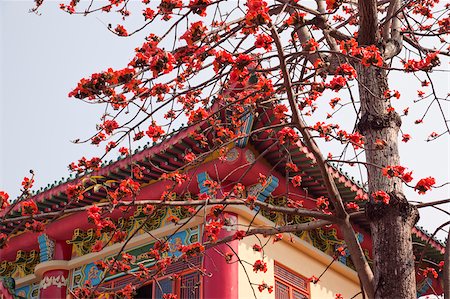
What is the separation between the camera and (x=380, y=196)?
4.72 m

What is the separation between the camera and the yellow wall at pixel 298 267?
832cm

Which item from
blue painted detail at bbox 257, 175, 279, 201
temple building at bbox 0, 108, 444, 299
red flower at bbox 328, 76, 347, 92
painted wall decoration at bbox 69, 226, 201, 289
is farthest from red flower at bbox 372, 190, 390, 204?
blue painted detail at bbox 257, 175, 279, 201

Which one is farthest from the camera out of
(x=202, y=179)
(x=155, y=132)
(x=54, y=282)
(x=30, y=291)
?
(x=30, y=291)

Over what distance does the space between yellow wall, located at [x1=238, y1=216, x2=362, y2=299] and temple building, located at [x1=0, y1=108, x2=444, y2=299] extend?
14 mm

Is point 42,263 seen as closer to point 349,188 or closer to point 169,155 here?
point 169,155

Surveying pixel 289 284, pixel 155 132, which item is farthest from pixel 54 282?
pixel 155 132

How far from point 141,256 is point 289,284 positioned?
1951 millimetres

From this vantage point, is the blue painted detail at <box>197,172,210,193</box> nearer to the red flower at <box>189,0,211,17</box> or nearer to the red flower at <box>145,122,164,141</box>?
the red flower at <box>145,122,164,141</box>

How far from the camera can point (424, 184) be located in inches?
173

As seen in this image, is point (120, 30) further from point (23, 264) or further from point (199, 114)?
point (23, 264)

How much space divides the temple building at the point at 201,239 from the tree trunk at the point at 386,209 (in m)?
2.00

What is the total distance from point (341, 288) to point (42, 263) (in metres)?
4.33

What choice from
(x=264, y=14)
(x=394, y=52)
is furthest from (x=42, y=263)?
(x=264, y=14)

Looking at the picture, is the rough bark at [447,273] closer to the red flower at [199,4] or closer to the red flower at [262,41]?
the red flower at [262,41]
